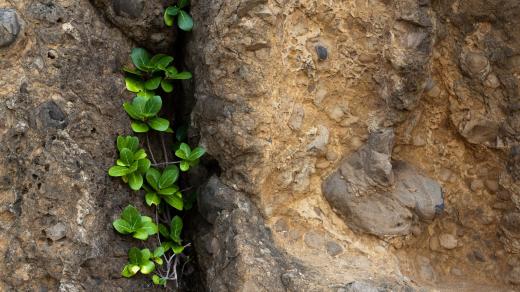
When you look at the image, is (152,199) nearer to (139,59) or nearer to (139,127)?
(139,127)

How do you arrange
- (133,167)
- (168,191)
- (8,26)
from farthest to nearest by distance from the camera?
1. (168,191)
2. (133,167)
3. (8,26)

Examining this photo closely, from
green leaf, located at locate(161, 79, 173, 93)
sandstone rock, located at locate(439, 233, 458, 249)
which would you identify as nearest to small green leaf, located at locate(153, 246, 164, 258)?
green leaf, located at locate(161, 79, 173, 93)

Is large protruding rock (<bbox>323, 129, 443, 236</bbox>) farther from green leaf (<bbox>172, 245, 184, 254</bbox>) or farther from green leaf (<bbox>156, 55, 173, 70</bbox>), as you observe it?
green leaf (<bbox>156, 55, 173, 70</bbox>)

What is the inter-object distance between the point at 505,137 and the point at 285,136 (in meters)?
0.75

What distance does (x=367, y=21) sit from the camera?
220 cm

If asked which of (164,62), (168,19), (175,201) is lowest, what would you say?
(175,201)

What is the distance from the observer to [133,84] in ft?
7.47

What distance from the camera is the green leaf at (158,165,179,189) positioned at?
224 centimetres

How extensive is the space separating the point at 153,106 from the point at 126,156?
196mm

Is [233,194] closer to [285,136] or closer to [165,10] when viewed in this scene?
[285,136]

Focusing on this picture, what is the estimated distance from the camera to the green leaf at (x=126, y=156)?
214cm

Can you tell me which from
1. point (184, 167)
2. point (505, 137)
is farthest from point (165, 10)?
point (505, 137)

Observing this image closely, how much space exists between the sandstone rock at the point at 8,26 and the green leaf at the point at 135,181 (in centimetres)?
57

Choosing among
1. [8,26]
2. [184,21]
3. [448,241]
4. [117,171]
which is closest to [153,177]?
[117,171]
